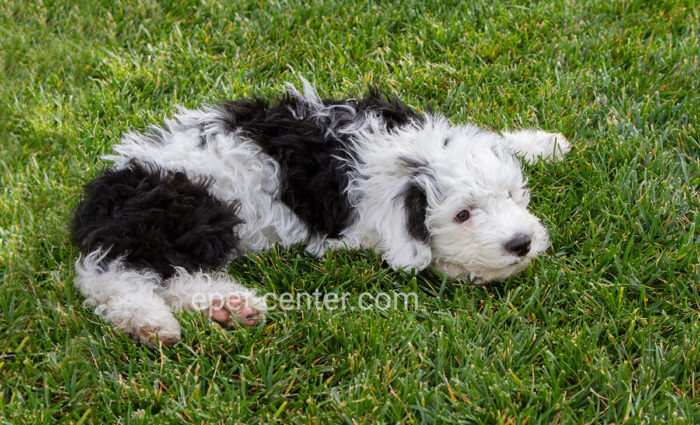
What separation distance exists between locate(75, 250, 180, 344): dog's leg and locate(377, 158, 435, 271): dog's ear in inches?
43.2

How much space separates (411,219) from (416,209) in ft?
0.18

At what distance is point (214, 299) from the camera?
3170 millimetres

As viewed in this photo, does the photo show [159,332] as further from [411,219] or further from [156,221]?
[411,219]

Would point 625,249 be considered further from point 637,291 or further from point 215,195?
point 215,195

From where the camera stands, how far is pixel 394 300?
328 cm

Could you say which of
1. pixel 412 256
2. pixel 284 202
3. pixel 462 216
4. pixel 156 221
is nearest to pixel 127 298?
pixel 156 221

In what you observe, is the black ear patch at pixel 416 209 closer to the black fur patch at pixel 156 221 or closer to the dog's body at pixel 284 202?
the dog's body at pixel 284 202

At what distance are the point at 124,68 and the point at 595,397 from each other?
3.99 metres

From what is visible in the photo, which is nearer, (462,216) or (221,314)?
(221,314)

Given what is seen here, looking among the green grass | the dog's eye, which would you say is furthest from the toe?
the dog's eye

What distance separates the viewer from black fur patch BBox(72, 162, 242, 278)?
3180 millimetres

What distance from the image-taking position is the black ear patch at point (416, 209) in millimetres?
3303

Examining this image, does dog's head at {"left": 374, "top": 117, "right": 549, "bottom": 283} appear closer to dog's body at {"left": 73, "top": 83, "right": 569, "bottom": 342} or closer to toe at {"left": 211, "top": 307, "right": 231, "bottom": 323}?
dog's body at {"left": 73, "top": 83, "right": 569, "bottom": 342}

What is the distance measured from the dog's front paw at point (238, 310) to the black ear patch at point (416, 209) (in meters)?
0.81
